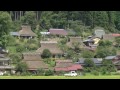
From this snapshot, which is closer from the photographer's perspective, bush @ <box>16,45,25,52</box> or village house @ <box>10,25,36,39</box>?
bush @ <box>16,45,25,52</box>

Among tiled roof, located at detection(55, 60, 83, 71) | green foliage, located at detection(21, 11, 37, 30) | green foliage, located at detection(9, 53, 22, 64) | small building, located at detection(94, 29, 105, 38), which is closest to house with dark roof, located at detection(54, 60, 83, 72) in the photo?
tiled roof, located at detection(55, 60, 83, 71)

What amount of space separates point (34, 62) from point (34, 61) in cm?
10

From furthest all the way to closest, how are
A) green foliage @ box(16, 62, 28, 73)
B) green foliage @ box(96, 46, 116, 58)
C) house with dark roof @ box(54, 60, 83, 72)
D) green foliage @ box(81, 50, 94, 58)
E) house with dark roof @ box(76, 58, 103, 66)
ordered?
green foliage @ box(96, 46, 116, 58) → green foliage @ box(81, 50, 94, 58) → house with dark roof @ box(76, 58, 103, 66) → house with dark roof @ box(54, 60, 83, 72) → green foliage @ box(16, 62, 28, 73)

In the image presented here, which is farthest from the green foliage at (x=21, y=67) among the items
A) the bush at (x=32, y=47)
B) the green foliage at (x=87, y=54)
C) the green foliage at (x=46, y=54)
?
the green foliage at (x=87, y=54)

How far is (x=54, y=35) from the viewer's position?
209 inches

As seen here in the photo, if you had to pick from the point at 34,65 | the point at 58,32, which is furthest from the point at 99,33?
the point at 34,65

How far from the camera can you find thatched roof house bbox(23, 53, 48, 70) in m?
3.69

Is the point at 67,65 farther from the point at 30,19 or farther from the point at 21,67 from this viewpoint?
the point at 30,19

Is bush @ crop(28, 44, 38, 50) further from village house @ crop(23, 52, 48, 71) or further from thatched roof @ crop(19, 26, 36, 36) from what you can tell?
village house @ crop(23, 52, 48, 71)

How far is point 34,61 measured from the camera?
4008mm
